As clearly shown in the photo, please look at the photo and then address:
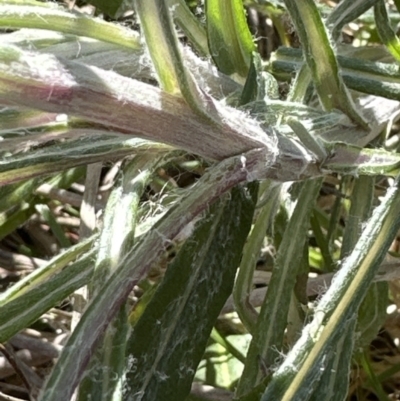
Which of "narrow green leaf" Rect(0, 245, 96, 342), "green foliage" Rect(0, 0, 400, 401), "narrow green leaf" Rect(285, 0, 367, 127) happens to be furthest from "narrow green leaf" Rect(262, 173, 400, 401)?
"narrow green leaf" Rect(0, 245, 96, 342)

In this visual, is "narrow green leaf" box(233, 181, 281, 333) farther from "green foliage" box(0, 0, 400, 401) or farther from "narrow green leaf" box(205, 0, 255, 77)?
"narrow green leaf" box(205, 0, 255, 77)

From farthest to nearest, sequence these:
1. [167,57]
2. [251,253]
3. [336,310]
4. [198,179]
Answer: [251,253] → [198,179] → [336,310] → [167,57]

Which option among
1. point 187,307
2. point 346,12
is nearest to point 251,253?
point 187,307

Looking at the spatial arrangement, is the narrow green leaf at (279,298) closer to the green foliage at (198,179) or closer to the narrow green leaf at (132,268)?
the green foliage at (198,179)

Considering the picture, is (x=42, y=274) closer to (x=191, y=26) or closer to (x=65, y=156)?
(x=65, y=156)

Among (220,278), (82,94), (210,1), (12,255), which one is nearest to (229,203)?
(220,278)

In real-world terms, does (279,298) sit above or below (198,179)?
below

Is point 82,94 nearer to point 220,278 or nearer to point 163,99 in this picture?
point 163,99
